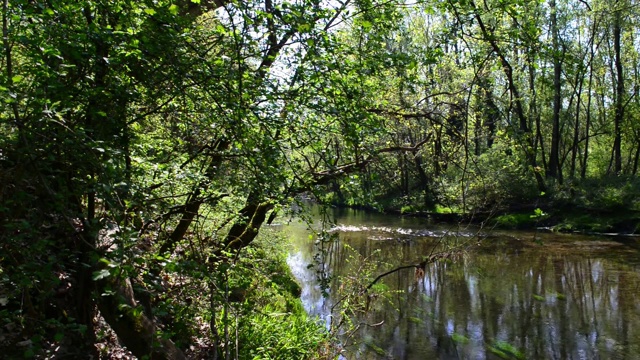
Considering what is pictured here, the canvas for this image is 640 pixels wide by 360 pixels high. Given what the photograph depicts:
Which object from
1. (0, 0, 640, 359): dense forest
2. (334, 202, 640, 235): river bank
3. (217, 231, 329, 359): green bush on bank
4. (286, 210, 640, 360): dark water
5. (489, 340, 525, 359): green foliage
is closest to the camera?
(0, 0, 640, 359): dense forest

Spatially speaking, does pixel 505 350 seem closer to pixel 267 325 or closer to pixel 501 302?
pixel 501 302

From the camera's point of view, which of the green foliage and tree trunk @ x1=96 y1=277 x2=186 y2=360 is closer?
tree trunk @ x1=96 y1=277 x2=186 y2=360

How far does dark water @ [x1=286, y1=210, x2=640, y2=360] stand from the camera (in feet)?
30.1

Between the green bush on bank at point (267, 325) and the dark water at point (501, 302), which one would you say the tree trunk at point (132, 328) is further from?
the dark water at point (501, 302)

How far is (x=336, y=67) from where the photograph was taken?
12.5 feet

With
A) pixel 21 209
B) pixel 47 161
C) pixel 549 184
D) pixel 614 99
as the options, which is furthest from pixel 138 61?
pixel 614 99

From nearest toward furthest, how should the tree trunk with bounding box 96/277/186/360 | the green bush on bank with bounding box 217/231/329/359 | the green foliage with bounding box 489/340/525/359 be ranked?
the tree trunk with bounding box 96/277/186/360, the green bush on bank with bounding box 217/231/329/359, the green foliage with bounding box 489/340/525/359

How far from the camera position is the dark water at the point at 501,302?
919 cm

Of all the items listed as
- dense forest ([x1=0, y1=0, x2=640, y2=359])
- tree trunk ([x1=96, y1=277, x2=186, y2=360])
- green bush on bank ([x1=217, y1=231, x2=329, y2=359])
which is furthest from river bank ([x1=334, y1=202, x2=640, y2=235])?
tree trunk ([x1=96, y1=277, x2=186, y2=360])

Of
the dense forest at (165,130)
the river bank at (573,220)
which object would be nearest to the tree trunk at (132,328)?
the dense forest at (165,130)

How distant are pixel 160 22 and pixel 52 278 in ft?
6.42

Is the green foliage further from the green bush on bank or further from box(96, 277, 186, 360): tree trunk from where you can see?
box(96, 277, 186, 360): tree trunk

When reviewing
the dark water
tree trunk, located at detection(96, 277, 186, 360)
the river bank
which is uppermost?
the river bank

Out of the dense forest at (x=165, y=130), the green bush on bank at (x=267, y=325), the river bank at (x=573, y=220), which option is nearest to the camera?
the dense forest at (x=165, y=130)
